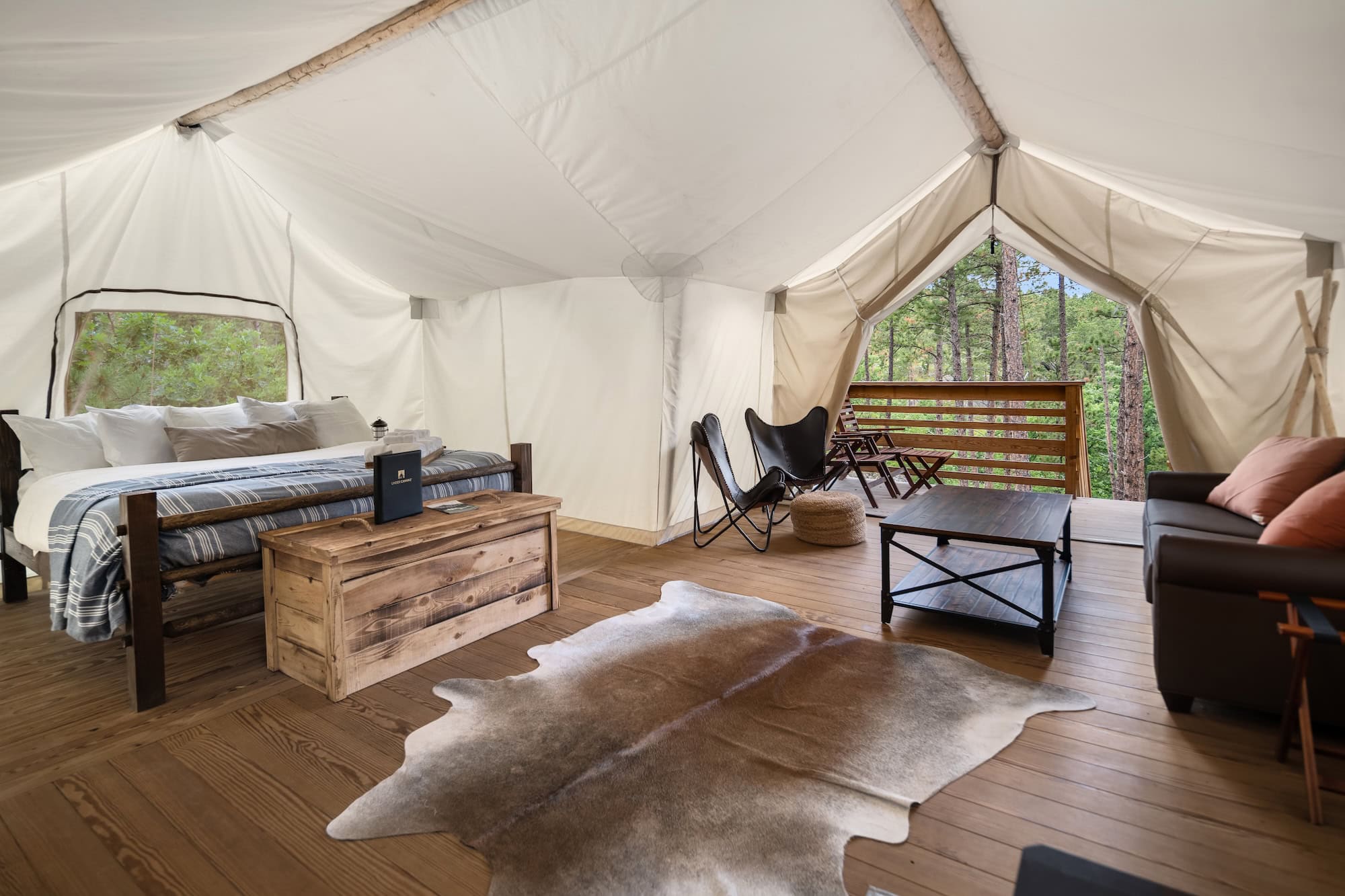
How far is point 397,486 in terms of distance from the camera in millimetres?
2689

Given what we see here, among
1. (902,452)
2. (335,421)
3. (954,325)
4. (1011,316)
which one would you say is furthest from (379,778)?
(954,325)

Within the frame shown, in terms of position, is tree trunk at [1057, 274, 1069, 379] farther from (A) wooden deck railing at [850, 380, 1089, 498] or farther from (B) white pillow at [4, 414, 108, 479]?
(B) white pillow at [4, 414, 108, 479]

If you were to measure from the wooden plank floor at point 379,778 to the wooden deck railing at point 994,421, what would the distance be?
3580 millimetres

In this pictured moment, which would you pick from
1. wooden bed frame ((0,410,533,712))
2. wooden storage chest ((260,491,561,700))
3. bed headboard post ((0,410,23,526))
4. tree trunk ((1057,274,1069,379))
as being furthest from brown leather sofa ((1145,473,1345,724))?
tree trunk ((1057,274,1069,379))

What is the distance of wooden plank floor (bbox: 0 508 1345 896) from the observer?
4.90 ft

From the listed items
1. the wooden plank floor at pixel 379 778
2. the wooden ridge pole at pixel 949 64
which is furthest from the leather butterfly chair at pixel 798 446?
the wooden plank floor at pixel 379 778

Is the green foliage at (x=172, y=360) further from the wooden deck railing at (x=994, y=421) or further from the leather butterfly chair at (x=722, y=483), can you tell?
the wooden deck railing at (x=994, y=421)

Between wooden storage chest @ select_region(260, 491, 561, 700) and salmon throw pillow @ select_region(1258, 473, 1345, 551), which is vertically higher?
salmon throw pillow @ select_region(1258, 473, 1345, 551)

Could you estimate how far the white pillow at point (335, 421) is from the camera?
4.40 m

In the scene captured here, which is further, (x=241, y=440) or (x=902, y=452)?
(x=902, y=452)

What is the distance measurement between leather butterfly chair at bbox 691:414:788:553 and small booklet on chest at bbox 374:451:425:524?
200cm

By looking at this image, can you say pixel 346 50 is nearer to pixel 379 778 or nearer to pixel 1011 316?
pixel 379 778

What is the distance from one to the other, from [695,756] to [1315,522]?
2.00m

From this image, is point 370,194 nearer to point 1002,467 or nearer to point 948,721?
point 948,721
